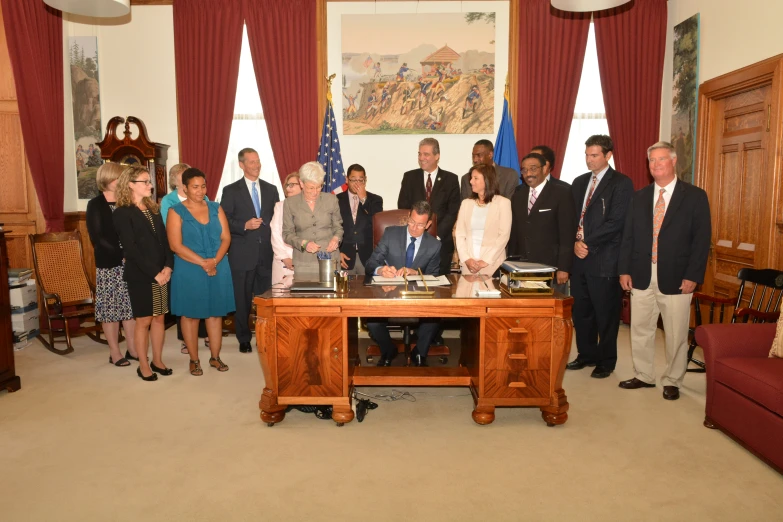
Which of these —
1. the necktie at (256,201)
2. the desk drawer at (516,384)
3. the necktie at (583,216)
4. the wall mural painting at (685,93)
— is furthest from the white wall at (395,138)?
the desk drawer at (516,384)

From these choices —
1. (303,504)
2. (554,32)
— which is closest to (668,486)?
(303,504)

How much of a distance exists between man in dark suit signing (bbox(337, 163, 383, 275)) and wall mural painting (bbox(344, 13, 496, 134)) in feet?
5.56

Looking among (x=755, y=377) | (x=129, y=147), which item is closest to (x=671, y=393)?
(x=755, y=377)

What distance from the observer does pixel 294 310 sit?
3.63 m

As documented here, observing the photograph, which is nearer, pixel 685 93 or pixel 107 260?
pixel 107 260

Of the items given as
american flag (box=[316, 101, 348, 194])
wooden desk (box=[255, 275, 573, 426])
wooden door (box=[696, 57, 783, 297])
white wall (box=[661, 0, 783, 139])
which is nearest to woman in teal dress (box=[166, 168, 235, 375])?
wooden desk (box=[255, 275, 573, 426])

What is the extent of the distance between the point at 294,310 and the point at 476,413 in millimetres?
1332

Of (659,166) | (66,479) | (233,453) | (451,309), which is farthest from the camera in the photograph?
(659,166)

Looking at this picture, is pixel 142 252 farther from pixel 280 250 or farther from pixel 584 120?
pixel 584 120

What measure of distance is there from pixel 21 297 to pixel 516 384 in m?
5.17

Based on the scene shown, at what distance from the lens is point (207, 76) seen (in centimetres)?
708

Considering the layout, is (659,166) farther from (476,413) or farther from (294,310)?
(294,310)

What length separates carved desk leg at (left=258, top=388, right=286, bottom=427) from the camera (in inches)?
146

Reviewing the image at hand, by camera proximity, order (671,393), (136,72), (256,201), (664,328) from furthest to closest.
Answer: (136,72), (256,201), (664,328), (671,393)
